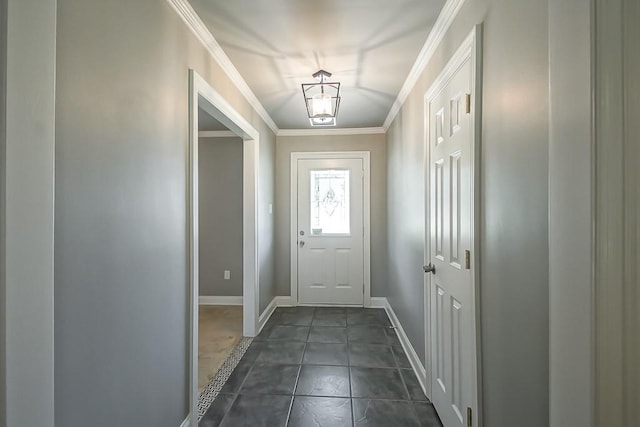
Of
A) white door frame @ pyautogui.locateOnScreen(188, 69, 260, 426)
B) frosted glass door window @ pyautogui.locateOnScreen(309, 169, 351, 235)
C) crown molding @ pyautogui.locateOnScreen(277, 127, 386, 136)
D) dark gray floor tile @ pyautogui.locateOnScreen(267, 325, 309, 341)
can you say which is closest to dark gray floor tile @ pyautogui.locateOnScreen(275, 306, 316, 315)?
dark gray floor tile @ pyautogui.locateOnScreen(267, 325, 309, 341)

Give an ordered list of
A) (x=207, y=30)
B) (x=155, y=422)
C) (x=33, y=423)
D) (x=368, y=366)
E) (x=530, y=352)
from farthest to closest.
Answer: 1. (x=368, y=366)
2. (x=207, y=30)
3. (x=155, y=422)
4. (x=530, y=352)
5. (x=33, y=423)

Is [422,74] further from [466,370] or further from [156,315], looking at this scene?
[156,315]

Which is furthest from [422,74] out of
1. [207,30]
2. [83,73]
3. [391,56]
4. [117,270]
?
[117,270]

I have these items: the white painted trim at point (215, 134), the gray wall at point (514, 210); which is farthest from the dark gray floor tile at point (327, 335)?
the white painted trim at point (215, 134)

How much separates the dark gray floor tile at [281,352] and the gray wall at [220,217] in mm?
1600

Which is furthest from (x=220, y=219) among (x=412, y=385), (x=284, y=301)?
(x=412, y=385)

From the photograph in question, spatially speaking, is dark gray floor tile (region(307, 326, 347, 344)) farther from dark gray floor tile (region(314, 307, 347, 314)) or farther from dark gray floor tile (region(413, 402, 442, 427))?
dark gray floor tile (region(413, 402, 442, 427))

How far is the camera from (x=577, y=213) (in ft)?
2.23

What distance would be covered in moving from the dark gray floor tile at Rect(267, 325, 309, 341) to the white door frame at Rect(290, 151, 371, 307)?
0.80 m

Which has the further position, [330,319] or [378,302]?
[378,302]

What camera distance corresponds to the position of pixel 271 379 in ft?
7.77

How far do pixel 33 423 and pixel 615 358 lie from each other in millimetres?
1312

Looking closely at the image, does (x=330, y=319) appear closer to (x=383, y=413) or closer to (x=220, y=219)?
(x=383, y=413)

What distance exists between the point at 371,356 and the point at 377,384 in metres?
0.45
